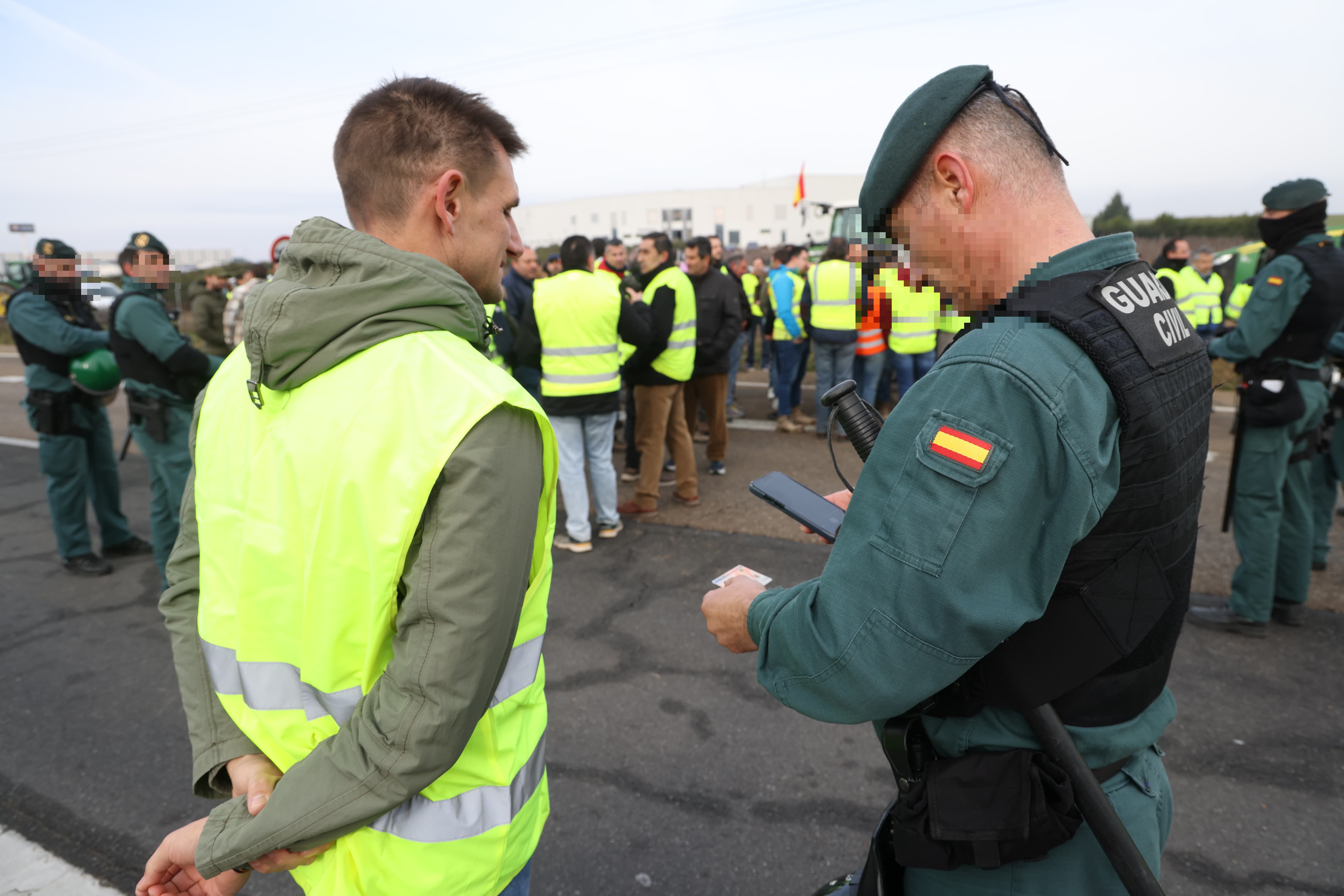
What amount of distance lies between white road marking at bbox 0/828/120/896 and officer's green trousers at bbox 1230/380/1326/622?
4.95 meters

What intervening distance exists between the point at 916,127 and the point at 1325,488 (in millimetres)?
4762

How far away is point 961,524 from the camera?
1.02 meters

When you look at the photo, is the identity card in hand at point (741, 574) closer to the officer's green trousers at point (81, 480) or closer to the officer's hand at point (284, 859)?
the officer's hand at point (284, 859)

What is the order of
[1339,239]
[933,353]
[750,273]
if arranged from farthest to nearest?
[750,273] < [933,353] < [1339,239]

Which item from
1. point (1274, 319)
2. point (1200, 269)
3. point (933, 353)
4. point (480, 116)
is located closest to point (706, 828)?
point (480, 116)

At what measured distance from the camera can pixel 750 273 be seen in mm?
12297

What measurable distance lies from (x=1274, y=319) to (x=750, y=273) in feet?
29.6

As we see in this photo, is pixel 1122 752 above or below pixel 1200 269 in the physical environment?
below

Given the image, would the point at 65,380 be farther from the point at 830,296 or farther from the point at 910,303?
the point at 830,296

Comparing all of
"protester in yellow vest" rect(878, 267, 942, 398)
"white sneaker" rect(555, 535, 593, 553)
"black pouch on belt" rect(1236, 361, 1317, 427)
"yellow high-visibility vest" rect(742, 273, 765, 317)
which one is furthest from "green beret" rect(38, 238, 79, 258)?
"yellow high-visibility vest" rect(742, 273, 765, 317)

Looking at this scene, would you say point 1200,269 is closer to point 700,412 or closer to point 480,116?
point 700,412

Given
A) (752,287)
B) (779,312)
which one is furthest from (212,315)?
(752,287)

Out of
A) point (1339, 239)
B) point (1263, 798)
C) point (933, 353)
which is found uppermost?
point (1339, 239)

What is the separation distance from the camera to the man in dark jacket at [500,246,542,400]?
6492 millimetres
